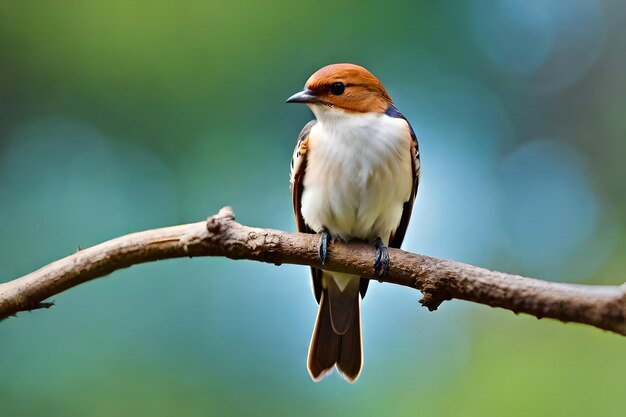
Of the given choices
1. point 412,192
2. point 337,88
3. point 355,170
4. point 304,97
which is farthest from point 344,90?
point 412,192

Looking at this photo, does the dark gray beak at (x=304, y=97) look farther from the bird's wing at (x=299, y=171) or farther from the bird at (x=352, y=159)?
the bird's wing at (x=299, y=171)

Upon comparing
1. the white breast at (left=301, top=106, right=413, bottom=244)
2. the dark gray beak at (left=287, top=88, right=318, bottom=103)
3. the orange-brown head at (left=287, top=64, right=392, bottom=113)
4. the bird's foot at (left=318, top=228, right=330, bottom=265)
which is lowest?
the bird's foot at (left=318, top=228, right=330, bottom=265)

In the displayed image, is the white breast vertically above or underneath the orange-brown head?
underneath

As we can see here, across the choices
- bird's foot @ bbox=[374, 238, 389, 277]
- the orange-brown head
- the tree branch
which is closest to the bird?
the orange-brown head

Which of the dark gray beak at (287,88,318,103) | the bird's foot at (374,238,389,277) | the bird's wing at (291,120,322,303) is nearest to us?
the bird's foot at (374,238,389,277)

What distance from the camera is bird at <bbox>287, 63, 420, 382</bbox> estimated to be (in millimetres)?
2195

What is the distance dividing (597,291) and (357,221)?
36.1 inches

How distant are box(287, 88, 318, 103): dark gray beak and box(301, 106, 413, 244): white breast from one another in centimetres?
6

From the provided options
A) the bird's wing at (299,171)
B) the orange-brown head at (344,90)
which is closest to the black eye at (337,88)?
the orange-brown head at (344,90)

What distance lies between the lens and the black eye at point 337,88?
7.19 feet

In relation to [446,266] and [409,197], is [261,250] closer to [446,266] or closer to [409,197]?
[446,266]

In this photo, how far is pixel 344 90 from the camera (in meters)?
Answer: 2.21

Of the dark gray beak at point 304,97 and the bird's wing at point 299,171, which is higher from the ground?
the dark gray beak at point 304,97

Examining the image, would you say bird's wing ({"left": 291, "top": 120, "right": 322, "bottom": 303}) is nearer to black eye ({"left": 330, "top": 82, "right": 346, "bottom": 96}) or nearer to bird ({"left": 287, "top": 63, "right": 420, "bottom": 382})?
bird ({"left": 287, "top": 63, "right": 420, "bottom": 382})
